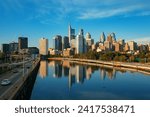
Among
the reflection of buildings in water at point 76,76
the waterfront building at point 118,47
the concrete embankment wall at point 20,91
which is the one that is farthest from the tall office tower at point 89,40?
the concrete embankment wall at point 20,91

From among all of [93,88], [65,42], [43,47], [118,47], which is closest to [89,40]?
[65,42]

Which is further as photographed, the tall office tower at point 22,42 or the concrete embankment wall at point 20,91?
the tall office tower at point 22,42

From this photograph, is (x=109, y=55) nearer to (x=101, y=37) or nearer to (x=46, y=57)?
(x=46, y=57)

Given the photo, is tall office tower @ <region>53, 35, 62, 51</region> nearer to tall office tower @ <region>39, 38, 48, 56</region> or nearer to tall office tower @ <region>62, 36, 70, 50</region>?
tall office tower @ <region>62, 36, 70, 50</region>

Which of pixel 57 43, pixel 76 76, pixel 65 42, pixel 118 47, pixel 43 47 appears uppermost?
pixel 65 42

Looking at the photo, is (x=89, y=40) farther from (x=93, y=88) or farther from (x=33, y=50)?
(x=93, y=88)

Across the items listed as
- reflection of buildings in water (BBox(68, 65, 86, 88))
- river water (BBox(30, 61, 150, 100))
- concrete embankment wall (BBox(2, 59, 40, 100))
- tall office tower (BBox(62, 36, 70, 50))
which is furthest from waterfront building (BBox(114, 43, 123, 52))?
concrete embankment wall (BBox(2, 59, 40, 100))

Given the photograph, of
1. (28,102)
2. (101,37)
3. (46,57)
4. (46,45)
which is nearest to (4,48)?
(46,57)

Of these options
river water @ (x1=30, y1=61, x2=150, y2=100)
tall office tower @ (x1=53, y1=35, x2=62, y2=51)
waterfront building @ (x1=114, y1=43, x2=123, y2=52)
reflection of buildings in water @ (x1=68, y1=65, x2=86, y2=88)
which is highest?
tall office tower @ (x1=53, y1=35, x2=62, y2=51)

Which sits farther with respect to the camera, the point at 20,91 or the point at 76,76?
the point at 76,76

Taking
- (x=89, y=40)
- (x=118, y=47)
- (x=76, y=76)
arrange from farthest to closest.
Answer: (x=89, y=40) → (x=118, y=47) → (x=76, y=76)

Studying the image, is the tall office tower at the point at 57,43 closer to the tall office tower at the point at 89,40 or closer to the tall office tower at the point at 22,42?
the tall office tower at the point at 89,40
